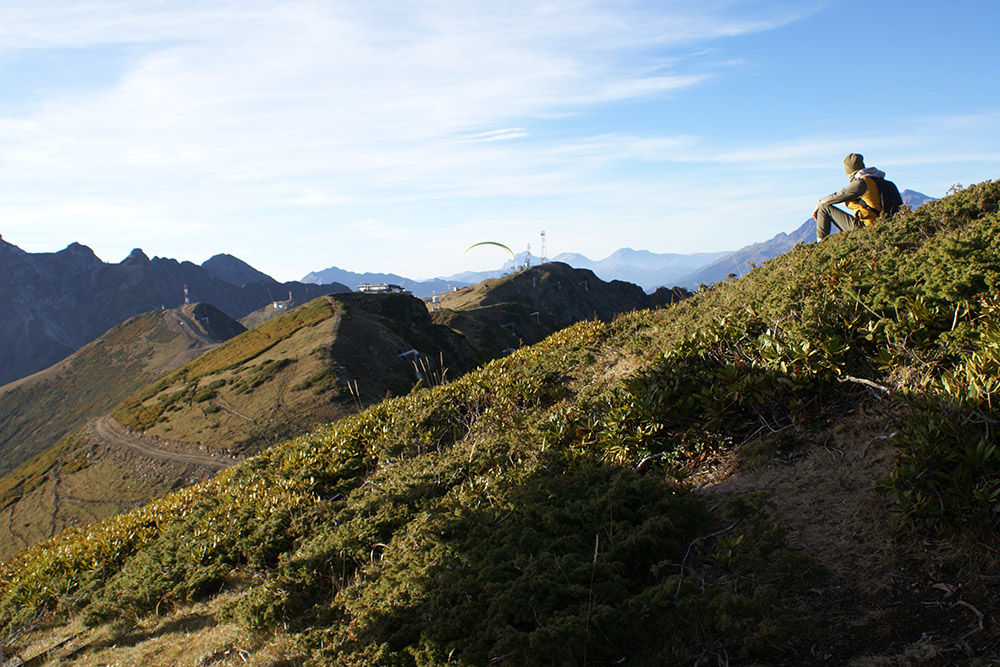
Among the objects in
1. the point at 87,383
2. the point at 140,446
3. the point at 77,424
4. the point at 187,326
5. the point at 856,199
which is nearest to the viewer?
the point at 856,199

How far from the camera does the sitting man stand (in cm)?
820

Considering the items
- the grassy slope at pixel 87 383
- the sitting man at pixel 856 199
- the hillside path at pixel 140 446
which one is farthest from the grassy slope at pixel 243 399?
the grassy slope at pixel 87 383

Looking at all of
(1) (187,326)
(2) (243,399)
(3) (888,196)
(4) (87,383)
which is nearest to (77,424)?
(4) (87,383)

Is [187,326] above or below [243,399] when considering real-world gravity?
above

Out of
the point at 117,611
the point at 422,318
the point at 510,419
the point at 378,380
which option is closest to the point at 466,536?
the point at 510,419

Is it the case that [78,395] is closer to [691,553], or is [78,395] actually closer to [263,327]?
[263,327]

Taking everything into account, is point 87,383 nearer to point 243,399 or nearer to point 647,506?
point 243,399

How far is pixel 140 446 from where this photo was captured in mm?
50406

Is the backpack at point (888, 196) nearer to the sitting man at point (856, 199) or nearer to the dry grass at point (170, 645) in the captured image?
the sitting man at point (856, 199)

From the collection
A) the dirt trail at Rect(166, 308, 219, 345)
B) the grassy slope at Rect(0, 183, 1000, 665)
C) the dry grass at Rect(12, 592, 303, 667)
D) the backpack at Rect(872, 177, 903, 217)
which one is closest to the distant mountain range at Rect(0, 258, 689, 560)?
the backpack at Rect(872, 177, 903, 217)

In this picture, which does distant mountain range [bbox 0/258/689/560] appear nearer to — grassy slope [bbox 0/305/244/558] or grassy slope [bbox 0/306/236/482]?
grassy slope [bbox 0/305/244/558]

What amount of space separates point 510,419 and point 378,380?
4759 centimetres

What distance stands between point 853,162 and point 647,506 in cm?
709

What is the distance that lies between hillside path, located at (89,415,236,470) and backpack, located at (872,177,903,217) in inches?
1617
